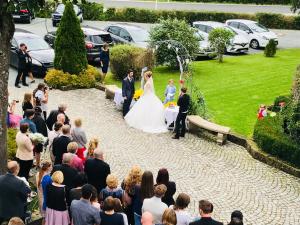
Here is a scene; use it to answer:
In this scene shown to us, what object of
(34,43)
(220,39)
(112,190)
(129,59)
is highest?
(220,39)

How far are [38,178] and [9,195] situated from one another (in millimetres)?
1019

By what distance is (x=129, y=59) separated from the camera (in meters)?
21.8

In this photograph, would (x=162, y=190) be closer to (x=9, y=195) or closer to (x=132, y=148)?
(x=9, y=195)

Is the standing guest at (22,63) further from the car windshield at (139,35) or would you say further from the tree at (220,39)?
the tree at (220,39)

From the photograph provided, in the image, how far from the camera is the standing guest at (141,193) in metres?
8.45

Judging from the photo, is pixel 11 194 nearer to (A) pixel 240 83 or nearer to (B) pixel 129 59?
(B) pixel 129 59

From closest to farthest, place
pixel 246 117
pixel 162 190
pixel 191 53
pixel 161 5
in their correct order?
pixel 162 190 < pixel 246 117 < pixel 191 53 < pixel 161 5

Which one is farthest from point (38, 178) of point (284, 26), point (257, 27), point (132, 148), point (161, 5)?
point (161, 5)

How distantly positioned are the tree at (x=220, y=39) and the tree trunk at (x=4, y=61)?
18.0 metres

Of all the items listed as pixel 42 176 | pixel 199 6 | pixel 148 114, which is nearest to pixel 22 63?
pixel 148 114

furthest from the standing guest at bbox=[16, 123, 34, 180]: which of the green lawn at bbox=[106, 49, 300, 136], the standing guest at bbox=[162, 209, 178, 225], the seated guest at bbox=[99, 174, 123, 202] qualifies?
the green lawn at bbox=[106, 49, 300, 136]

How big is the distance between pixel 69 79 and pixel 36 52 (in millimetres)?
2777

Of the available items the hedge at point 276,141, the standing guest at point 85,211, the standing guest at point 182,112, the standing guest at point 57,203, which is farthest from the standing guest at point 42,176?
the hedge at point 276,141

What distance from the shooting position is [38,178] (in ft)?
30.6
